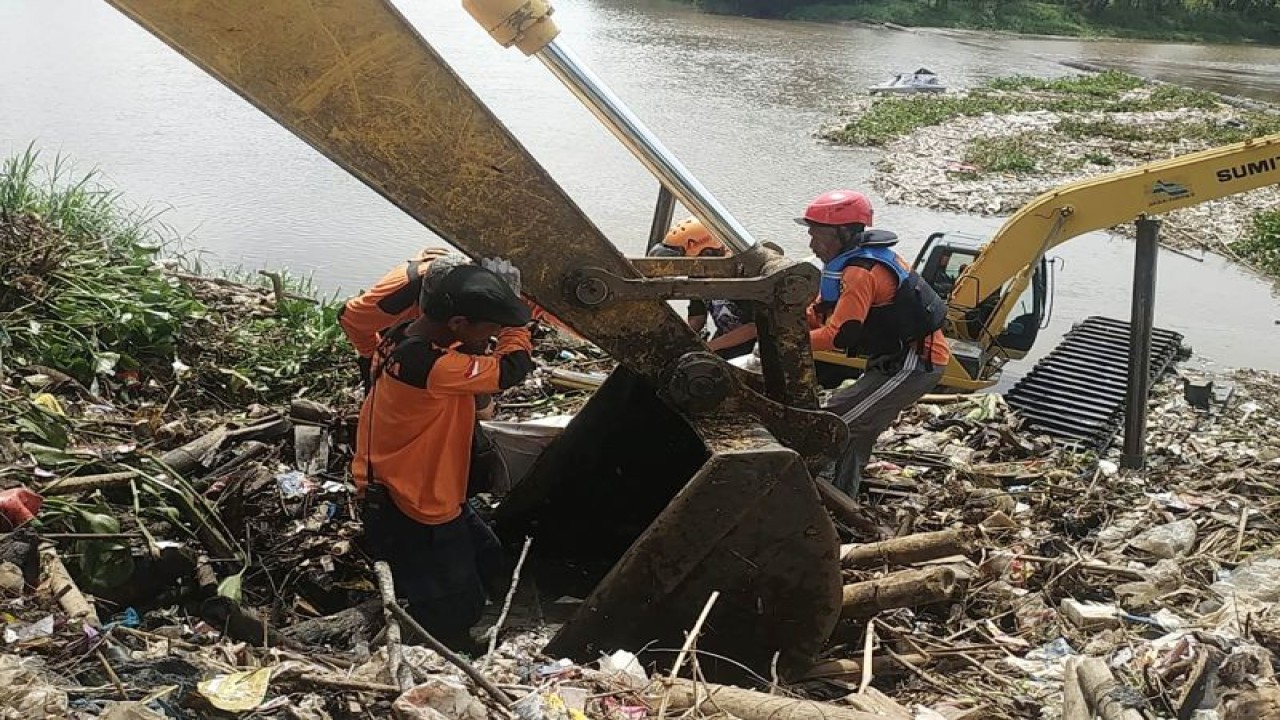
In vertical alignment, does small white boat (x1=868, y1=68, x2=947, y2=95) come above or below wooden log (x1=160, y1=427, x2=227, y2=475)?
above

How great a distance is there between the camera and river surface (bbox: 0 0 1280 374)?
1326cm

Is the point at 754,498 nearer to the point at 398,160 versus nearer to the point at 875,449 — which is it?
the point at 398,160

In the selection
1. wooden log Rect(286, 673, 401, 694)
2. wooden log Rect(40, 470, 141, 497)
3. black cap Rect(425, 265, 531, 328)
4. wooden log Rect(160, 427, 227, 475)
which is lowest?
wooden log Rect(160, 427, 227, 475)

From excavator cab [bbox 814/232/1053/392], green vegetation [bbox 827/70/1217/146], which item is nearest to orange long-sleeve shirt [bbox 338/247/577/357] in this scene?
excavator cab [bbox 814/232/1053/392]

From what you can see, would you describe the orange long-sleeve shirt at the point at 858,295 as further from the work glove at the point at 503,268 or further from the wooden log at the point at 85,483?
the wooden log at the point at 85,483

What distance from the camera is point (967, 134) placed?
23.7 metres

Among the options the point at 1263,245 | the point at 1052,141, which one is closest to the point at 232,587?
the point at 1263,245

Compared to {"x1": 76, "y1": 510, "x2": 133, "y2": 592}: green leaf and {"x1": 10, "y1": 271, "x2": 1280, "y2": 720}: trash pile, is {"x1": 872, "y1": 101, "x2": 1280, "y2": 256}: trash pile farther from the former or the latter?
{"x1": 76, "y1": 510, "x2": 133, "y2": 592}: green leaf

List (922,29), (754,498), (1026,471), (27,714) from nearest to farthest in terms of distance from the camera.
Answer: (27,714) → (754,498) → (1026,471) → (922,29)

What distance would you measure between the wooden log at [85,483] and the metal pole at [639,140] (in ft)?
6.93

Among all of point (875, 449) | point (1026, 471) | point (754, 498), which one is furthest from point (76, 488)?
point (1026, 471)

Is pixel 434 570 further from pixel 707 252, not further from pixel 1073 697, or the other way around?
pixel 707 252

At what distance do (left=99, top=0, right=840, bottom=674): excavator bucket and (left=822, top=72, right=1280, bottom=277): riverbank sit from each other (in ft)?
47.4

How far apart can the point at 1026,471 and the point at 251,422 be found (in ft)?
13.5
